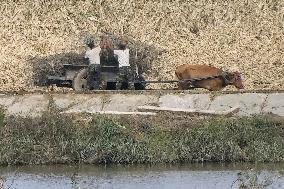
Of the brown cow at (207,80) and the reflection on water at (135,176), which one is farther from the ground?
the brown cow at (207,80)

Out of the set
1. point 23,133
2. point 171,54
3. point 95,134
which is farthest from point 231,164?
point 171,54

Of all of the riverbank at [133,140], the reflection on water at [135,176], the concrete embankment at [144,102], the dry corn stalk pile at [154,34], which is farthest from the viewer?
the dry corn stalk pile at [154,34]

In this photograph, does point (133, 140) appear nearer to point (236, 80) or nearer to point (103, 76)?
point (103, 76)

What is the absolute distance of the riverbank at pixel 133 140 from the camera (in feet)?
67.5

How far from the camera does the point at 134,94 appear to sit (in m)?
25.3

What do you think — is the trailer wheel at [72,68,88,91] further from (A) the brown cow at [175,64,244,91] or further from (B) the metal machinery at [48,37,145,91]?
(A) the brown cow at [175,64,244,91]

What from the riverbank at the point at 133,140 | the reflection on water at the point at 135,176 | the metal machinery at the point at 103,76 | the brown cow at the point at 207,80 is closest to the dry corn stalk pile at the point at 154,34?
the brown cow at the point at 207,80

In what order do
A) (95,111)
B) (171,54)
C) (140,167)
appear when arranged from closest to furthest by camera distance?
(140,167) < (95,111) < (171,54)

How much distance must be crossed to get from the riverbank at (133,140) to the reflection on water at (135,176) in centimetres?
29

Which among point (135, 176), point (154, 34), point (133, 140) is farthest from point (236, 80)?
point (135, 176)

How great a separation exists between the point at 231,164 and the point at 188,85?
7.95 metres

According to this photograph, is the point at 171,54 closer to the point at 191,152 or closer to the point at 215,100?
the point at 215,100

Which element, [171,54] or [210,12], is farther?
[210,12]

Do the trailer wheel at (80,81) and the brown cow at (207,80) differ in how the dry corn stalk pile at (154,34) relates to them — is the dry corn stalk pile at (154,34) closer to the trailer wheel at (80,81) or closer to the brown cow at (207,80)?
the brown cow at (207,80)
